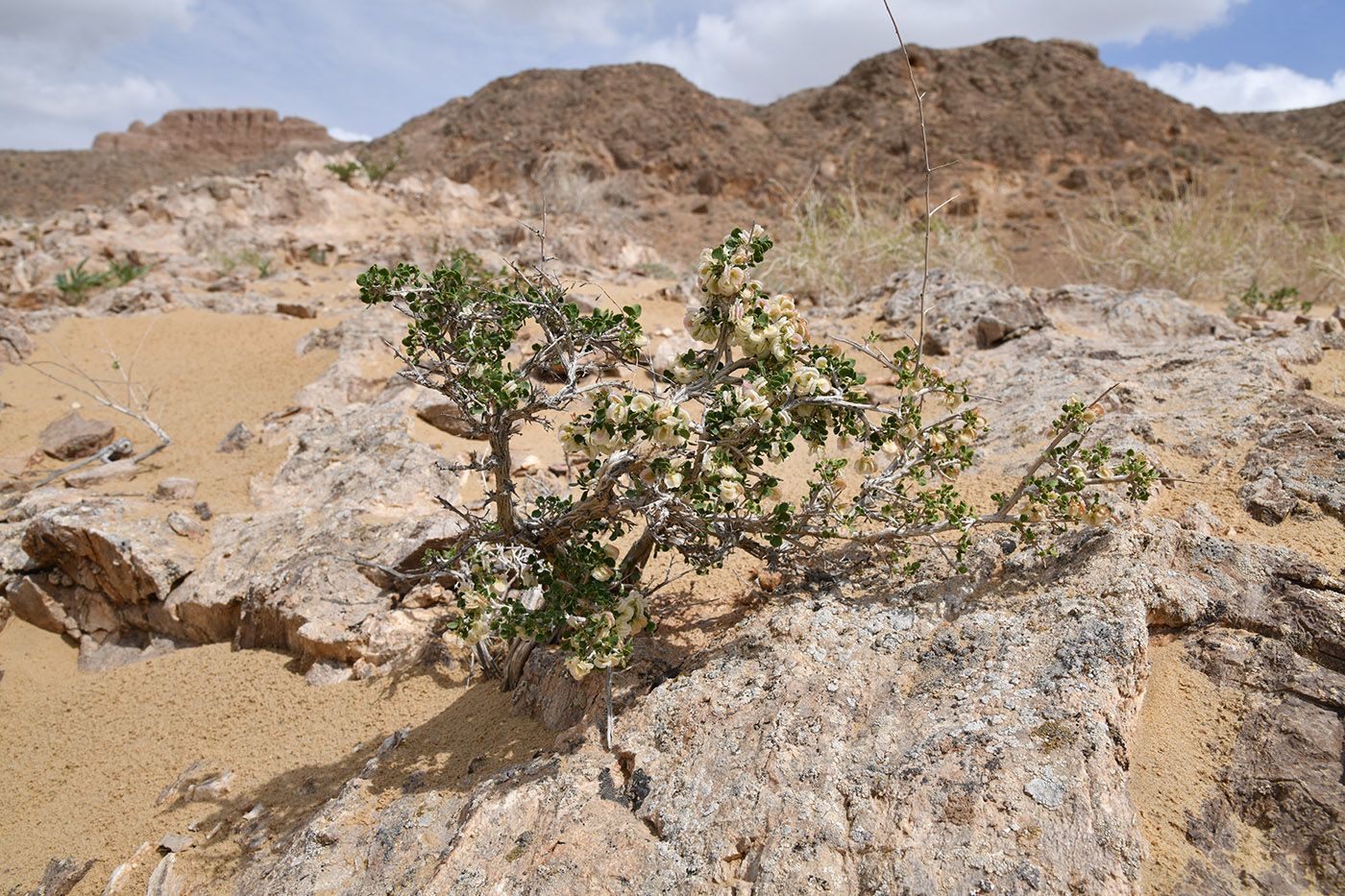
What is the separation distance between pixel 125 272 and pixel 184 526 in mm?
6507

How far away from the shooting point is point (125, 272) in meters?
8.09

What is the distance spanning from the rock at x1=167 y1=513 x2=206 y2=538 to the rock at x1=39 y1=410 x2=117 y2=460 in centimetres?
172

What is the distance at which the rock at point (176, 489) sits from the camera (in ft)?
12.1

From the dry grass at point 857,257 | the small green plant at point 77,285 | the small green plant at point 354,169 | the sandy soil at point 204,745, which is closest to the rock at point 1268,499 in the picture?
the sandy soil at point 204,745

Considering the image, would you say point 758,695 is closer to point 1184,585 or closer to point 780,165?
point 1184,585

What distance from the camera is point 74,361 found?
18.4 feet

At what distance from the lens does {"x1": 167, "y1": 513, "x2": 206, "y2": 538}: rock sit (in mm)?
3363

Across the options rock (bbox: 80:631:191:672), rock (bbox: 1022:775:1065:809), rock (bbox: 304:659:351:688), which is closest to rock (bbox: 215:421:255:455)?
rock (bbox: 80:631:191:672)

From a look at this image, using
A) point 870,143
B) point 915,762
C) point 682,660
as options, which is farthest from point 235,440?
point 870,143

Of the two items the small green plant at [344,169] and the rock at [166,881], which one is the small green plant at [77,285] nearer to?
the small green plant at [344,169]

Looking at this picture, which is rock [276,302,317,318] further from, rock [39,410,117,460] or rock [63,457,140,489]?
rock [63,457,140,489]

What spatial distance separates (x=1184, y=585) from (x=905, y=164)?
21.2 m

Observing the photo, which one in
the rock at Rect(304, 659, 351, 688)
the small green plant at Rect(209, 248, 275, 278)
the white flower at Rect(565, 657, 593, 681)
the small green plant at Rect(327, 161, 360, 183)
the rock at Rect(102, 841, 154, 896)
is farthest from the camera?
the small green plant at Rect(327, 161, 360, 183)

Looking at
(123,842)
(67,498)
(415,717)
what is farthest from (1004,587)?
(67,498)
